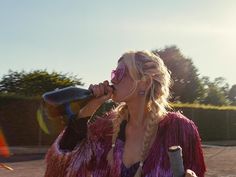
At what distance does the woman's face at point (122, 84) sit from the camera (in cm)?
333

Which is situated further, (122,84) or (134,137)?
(134,137)

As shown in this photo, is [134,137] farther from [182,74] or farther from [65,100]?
[182,74]

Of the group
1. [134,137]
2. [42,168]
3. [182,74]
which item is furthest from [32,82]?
[182,74]

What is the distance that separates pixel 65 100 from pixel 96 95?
274mm

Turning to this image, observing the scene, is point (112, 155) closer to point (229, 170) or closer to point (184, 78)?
point (229, 170)

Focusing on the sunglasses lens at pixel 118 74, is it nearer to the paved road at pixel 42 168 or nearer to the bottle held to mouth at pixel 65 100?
the bottle held to mouth at pixel 65 100

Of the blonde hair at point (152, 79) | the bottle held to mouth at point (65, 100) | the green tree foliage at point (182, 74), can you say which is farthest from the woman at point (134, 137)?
the green tree foliage at point (182, 74)

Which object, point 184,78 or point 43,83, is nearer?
point 43,83

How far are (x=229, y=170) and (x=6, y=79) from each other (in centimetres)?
1353

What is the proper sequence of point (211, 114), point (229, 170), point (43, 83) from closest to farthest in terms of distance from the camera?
1. point (229, 170)
2. point (43, 83)
3. point (211, 114)

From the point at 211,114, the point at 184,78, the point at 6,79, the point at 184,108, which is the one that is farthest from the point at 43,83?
the point at 184,78

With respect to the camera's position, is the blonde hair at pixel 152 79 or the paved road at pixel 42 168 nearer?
the blonde hair at pixel 152 79

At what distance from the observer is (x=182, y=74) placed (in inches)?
2055

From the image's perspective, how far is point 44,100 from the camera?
3.06m
